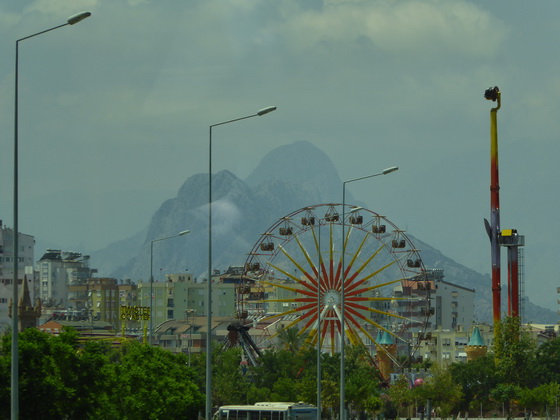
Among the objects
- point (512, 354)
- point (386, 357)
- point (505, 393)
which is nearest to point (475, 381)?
point (505, 393)

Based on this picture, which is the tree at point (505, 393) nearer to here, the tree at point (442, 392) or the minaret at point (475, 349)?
the tree at point (442, 392)

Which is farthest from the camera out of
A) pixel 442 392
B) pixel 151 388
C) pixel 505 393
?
pixel 505 393

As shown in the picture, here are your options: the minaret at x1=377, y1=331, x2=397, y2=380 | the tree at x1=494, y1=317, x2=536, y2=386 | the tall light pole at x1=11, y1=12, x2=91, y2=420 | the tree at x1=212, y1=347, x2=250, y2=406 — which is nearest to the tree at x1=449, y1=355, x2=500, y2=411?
the tree at x1=494, y1=317, x2=536, y2=386

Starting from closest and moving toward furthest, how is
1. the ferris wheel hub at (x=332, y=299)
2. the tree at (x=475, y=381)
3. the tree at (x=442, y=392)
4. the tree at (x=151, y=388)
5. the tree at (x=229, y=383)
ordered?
1. the tree at (x=151, y=388)
2. the tree at (x=229, y=383)
3. the tree at (x=442, y=392)
4. the ferris wheel hub at (x=332, y=299)
5. the tree at (x=475, y=381)

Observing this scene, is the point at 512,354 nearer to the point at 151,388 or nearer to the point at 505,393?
the point at 505,393

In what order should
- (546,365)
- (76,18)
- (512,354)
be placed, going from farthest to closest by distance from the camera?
(546,365), (512,354), (76,18)

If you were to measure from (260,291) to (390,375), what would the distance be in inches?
818

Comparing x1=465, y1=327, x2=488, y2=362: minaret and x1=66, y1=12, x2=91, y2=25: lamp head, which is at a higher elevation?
x1=66, y1=12, x2=91, y2=25: lamp head

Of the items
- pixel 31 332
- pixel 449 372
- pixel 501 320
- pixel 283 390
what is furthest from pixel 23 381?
pixel 501 320

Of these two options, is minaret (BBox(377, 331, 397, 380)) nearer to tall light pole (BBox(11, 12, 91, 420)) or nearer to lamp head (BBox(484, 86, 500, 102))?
lamp head (BBox(484, 86, 500, 102))

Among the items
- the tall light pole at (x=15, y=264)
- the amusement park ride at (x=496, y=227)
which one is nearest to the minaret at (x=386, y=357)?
the amusement park ride at (x=496, y=227)

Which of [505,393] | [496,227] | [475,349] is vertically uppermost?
[496,227]

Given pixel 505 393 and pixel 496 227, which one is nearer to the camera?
pixel 505 393

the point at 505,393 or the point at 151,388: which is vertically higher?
the point at 151,388
